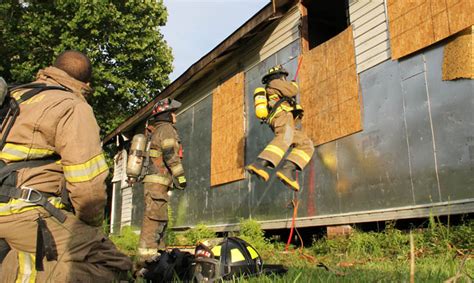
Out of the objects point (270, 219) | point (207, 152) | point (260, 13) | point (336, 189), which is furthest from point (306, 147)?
point (207, 152)

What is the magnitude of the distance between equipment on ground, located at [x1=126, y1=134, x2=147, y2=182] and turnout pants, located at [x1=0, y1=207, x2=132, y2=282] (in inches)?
138

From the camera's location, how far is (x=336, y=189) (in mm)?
6613

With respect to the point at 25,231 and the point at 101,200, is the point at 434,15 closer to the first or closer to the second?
the point at 101,200

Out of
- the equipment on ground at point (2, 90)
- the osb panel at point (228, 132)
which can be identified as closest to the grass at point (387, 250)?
the equipment on ground at point (2, 90)

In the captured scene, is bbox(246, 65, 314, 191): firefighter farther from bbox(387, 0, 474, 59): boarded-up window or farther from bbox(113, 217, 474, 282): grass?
bbox(387, 0, 474, 59): boarded-up window

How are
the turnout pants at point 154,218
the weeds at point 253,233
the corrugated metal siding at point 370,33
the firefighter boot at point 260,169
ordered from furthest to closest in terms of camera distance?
the weeds at point 253,233 → the corrugated metal siding at point 370,33 → the turnout pants at point 154,218 → the firefighter boot at point 260,169

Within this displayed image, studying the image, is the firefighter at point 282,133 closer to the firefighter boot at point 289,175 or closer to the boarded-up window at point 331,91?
the firefighter boot at point 289,175

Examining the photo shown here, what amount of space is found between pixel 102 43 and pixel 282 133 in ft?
55.6

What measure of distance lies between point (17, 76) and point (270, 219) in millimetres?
15594

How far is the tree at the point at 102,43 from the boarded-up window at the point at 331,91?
498 inches

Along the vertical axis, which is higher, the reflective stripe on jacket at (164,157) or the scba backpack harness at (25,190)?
the reflective stripe on jacket at (164,157)

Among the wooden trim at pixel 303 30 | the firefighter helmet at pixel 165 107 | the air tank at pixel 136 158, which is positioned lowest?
the air tank at pixel 136 158

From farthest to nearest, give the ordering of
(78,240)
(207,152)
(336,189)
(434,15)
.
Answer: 1. (207,152)
2. (336,189)
3. (434,15)
4. (78,240)

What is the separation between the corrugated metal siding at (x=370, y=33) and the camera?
6246 millimetres
